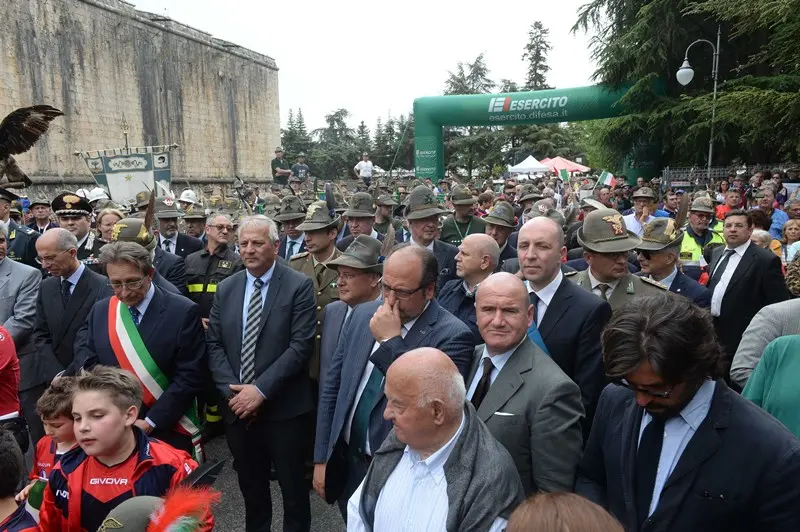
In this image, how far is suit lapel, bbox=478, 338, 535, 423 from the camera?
2527 mm

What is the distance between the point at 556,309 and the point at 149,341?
2.48 meters

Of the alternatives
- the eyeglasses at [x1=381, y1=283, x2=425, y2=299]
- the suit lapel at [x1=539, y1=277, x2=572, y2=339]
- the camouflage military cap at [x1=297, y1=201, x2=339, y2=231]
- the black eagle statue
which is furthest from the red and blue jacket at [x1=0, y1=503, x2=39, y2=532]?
the black eagle statue

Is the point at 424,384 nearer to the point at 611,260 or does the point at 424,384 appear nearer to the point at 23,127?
the point at 611,260

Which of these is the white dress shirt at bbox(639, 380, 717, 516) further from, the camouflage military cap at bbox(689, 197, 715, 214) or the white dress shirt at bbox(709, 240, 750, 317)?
the camouflage military cap at bbox(689, 197, 715, 214)

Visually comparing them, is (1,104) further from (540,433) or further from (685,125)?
(685,125)

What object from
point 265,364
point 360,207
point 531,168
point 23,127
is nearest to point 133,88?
point 531,168

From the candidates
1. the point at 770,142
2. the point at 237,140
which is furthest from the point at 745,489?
the point at 237,140

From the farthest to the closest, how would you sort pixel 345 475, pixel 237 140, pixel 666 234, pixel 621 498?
1. pixel 237 140
2. pixel 666 234
3. pixel 345 475
4. pixel 621 498

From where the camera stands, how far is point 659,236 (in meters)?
4.89

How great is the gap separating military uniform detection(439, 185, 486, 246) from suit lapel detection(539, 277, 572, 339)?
4.03m

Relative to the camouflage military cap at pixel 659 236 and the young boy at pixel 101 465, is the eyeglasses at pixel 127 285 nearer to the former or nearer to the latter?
the young boy at pixel 101 465

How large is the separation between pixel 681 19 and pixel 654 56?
5.77 ft

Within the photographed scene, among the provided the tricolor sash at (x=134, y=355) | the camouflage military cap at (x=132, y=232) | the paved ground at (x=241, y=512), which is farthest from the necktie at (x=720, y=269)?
the camouflage military cap at (x=132, y=232)

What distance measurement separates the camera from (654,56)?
2228 centimetres
